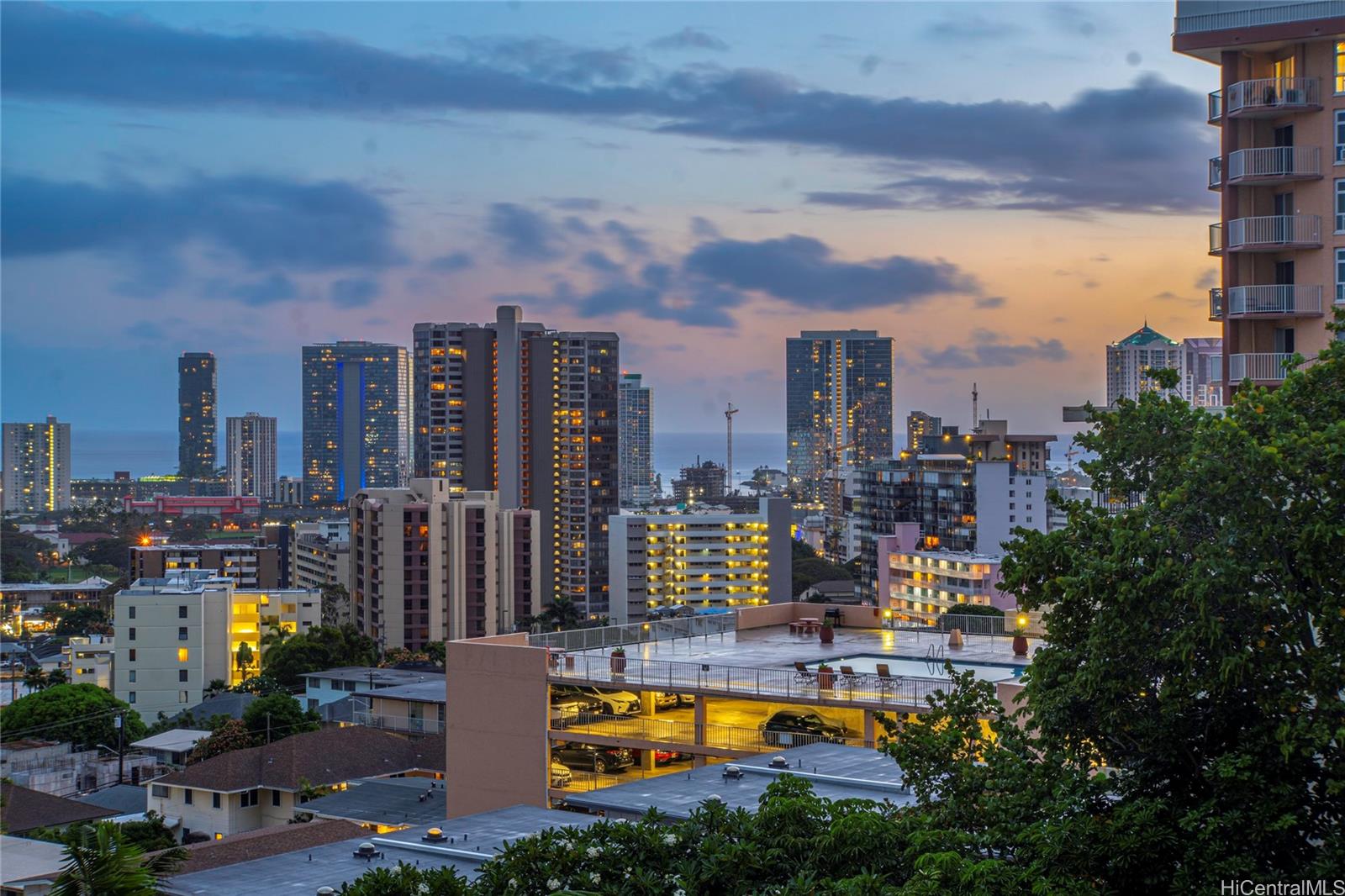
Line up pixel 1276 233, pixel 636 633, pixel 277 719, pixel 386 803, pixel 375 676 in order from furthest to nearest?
pixel 375 676 → pixel 277 719 → pixel 386 803 → pixel 636 633 → pixel 1276 233

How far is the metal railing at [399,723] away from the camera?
153ft

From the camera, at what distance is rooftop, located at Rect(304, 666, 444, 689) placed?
58000 millimetres

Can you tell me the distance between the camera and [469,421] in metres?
138

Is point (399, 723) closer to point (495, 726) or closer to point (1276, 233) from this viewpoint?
point (495, 726)

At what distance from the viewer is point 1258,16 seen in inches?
874

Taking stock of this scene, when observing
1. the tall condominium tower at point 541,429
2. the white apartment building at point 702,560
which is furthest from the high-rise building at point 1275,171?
the tall condominium tower at point 541,429

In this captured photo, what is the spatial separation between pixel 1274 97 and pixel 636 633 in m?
15.4

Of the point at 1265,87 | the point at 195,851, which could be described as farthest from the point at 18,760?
the point at 1265,87

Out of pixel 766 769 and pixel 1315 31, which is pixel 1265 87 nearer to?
pixel 1315 31

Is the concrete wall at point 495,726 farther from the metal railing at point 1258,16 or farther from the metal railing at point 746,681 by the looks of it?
the metal railing at point 1258,16

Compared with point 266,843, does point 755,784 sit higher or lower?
higher

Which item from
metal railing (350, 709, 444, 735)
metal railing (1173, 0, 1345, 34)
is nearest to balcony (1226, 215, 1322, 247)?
metal railing (1173, 0, 1345, 34)

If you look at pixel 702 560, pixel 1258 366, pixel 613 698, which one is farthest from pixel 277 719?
pixel 702 560

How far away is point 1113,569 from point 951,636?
1816cm
